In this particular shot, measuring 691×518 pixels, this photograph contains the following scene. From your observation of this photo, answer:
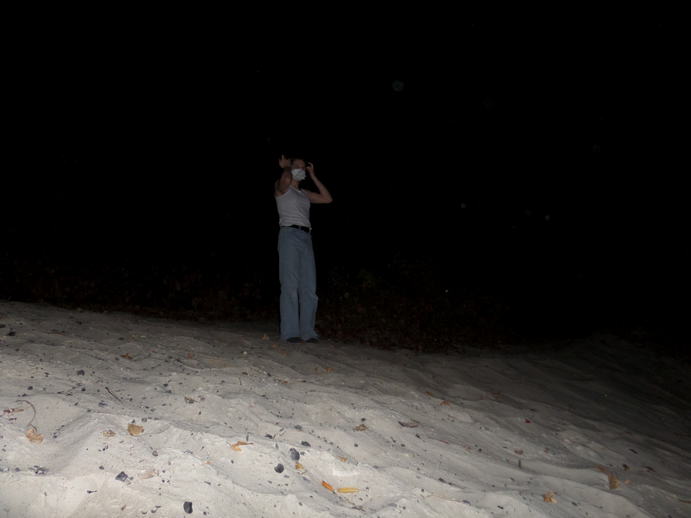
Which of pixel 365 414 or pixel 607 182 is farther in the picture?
pixel 607 182

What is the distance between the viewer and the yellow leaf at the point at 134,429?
80.2 inches

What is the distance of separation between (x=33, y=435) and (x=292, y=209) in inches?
133

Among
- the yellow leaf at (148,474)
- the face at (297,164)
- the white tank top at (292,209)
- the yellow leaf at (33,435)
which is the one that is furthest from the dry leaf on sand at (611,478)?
the face at (297,164)

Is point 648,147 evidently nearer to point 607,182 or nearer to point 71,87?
point 607,182

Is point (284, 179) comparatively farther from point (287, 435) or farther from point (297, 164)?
point (287, 435)

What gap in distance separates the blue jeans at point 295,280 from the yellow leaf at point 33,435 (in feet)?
10.1

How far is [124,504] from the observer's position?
1.58 metres

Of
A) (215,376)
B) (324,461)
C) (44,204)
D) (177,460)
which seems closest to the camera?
(177,460)

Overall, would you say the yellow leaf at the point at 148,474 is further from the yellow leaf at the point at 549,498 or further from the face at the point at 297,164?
the face at the point at 297,164

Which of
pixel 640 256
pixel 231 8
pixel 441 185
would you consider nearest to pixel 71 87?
pixel 231 8

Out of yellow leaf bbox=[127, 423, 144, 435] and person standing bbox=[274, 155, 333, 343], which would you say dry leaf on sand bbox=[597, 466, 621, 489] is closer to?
yellow leaf bbox=[127, 423, 144, 435]

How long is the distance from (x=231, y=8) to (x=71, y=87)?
3.37 metres

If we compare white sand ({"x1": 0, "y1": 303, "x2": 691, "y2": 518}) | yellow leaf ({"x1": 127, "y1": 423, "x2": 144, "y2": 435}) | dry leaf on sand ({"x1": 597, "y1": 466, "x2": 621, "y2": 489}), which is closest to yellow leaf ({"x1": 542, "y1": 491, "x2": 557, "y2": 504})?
white sand ({"x1": 0, "y1": 303, "x2": 691, "y2": 518})

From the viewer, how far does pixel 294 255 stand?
4926 millimetres
